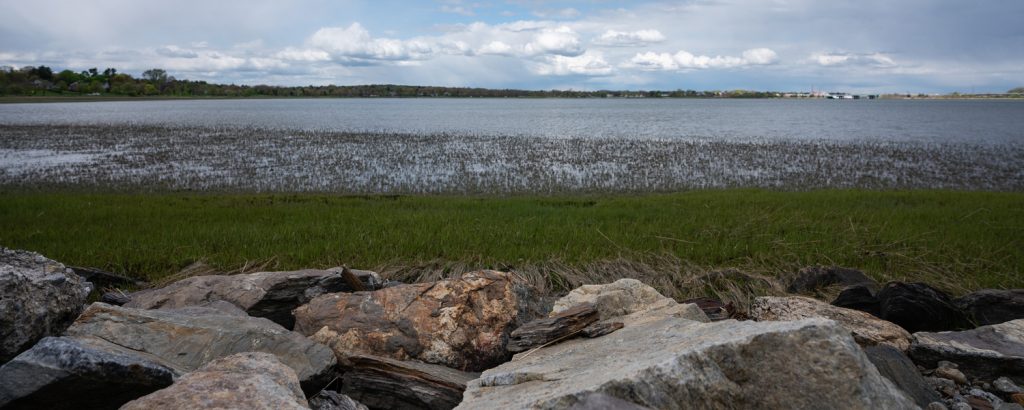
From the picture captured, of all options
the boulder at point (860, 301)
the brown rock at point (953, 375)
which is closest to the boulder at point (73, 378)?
the brown rock at point (953, 375)

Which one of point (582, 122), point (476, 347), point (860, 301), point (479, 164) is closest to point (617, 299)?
point (476, 347)

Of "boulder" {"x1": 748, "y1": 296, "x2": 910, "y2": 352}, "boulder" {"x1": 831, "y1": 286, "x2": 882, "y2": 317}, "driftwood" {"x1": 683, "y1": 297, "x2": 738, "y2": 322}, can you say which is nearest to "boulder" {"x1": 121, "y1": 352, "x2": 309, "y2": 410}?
"driftwood" {"x1": 683, "y1": 297, "x2": 738, "y2": 322}

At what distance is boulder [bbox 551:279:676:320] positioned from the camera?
20.1 feet

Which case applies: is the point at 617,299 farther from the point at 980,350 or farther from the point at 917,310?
the point at 917,310

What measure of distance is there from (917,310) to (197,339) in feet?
21.6

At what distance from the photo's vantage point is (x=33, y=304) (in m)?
4.78

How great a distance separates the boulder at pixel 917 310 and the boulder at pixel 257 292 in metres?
5.49

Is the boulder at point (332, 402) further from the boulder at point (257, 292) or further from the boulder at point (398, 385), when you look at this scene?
the boulder at point (257, 292)

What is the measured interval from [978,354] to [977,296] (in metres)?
2.25

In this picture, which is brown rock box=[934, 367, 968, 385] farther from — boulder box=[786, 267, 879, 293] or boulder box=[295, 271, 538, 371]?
boulder box=[295, 271, 538, 371]

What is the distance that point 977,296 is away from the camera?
7266 millimetres

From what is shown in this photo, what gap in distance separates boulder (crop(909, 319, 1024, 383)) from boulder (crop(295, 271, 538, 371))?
3339mm

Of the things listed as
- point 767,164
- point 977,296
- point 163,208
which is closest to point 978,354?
point 977,296

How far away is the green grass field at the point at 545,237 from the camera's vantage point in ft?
30.3
